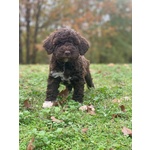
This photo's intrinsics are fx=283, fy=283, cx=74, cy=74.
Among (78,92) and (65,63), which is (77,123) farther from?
(65,63)

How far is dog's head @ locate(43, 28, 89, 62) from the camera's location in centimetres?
392

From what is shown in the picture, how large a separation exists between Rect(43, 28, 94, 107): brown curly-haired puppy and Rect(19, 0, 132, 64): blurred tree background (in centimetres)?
1151

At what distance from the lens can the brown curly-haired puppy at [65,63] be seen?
4008 millimetres

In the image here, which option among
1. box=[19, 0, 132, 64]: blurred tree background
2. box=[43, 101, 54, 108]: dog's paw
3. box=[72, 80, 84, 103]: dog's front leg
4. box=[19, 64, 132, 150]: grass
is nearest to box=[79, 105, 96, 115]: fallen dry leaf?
box=[19, 64, 132, 150]: grass

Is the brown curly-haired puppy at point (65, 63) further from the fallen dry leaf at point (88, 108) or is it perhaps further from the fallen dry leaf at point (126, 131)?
the fallen dry leaf at point (126, 131)

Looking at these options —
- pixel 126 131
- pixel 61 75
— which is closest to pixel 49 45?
pixel 61 75

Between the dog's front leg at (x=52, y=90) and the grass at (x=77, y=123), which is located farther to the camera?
the dog's front leg at (x=52, y=90)

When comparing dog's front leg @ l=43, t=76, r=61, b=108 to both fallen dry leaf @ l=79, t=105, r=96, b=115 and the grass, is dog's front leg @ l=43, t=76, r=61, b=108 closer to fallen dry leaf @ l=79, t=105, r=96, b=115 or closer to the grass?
the grass

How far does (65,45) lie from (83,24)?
505 inches

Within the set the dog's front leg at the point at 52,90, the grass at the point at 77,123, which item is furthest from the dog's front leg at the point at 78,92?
A: the dog's front leg at the point at 52,90

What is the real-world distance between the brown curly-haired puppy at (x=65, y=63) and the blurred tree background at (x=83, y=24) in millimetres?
11510

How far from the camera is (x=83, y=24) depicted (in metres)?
16.5

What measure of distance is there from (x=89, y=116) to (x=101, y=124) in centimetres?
25
